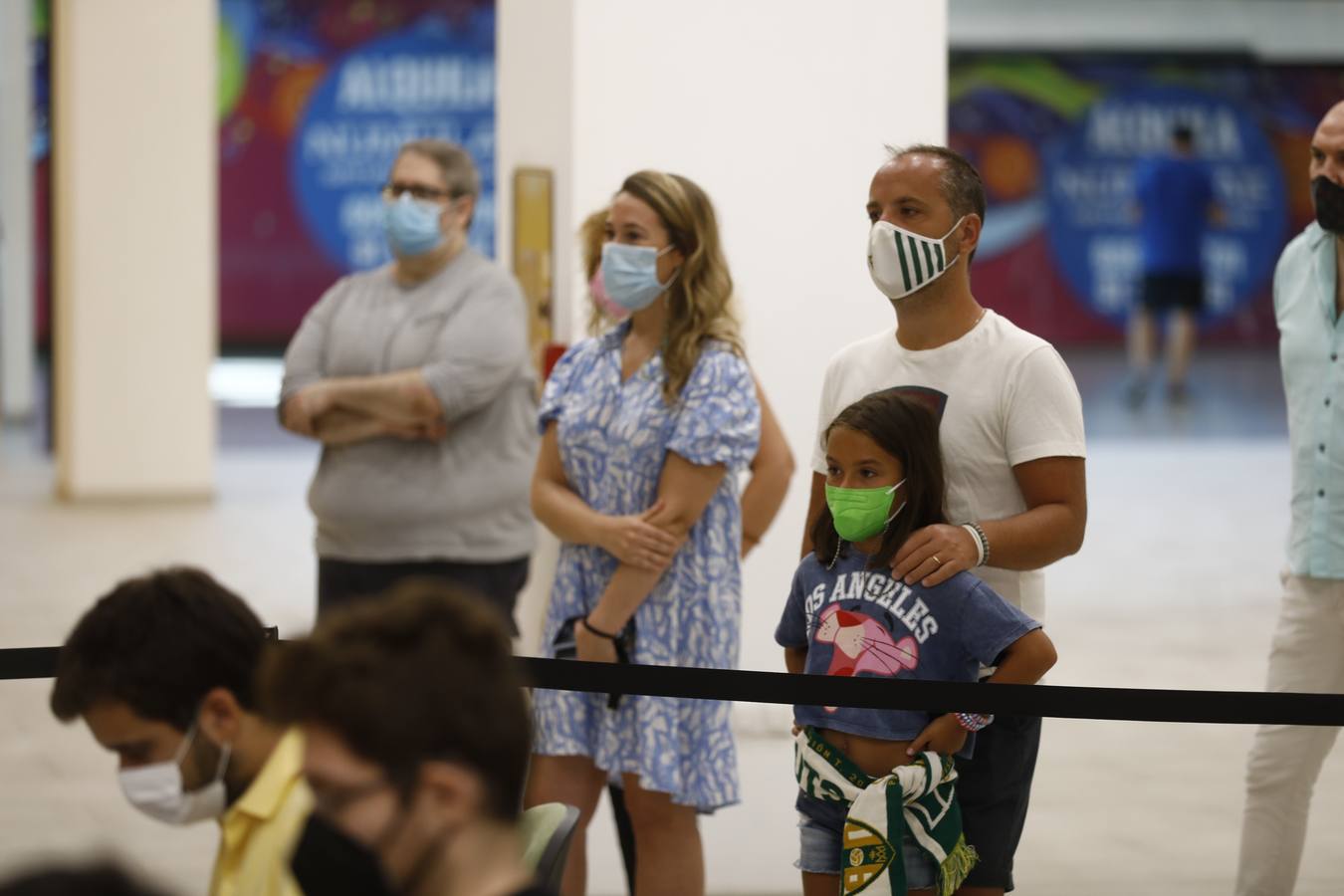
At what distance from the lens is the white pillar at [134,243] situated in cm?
1224

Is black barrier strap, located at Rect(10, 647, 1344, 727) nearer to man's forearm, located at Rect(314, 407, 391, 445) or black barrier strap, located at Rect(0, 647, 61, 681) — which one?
black barrier strap, located at Rect(0, 647, 61, 681)

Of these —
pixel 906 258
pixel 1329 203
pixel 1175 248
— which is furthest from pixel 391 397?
pixel 1175 248

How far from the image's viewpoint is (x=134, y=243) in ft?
40.5

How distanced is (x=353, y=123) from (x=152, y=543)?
13.3m

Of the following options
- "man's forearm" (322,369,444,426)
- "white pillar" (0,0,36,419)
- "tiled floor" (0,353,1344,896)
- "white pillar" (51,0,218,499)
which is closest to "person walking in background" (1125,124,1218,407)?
"tiled floor" (0,353,1344,896)

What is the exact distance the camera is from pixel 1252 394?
61.2 ft

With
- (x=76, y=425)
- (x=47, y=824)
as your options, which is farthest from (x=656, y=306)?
(x=76, y=425)

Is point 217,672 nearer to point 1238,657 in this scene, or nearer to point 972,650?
point 972,650

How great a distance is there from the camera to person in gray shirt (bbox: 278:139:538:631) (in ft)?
16.2

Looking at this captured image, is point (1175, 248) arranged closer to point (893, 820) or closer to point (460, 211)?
point (460, 211)

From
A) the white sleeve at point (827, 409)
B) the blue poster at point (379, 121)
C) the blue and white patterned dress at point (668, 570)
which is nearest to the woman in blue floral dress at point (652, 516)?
the blue and white patterned dress at point (668, 570)

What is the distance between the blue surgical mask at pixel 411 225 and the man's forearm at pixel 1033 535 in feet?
7.74

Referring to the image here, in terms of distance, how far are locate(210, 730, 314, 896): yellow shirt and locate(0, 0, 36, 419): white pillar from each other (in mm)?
16335

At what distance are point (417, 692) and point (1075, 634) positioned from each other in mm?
6683
